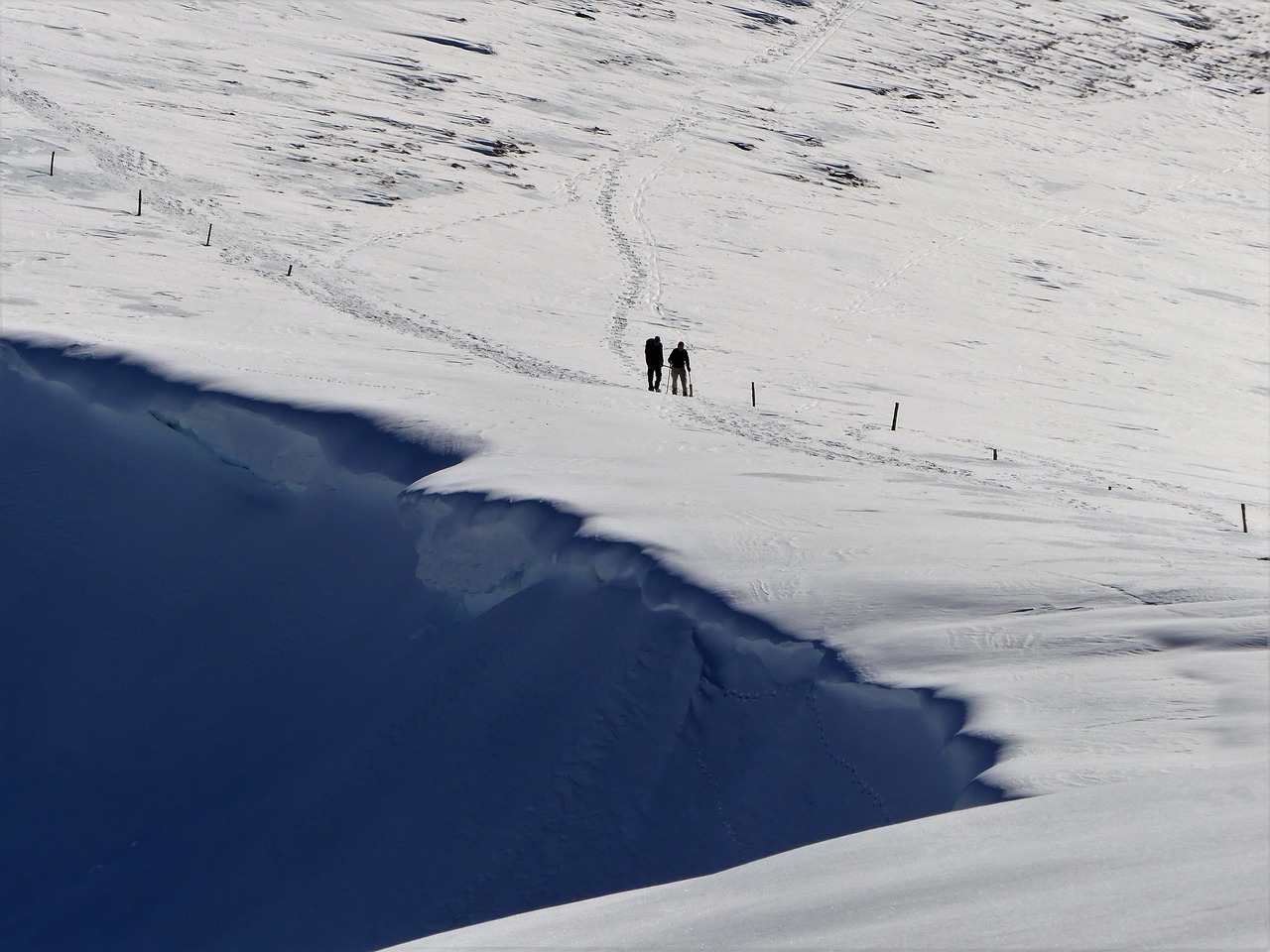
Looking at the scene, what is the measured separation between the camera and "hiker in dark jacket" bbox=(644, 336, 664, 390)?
52.8ft

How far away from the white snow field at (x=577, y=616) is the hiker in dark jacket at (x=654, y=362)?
751 millimetres

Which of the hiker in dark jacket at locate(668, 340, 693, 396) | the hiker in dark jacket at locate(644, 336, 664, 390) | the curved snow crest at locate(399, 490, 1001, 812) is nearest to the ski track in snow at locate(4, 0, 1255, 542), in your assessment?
the hiker in dark jacket at locate(668, 340, 693, 396)

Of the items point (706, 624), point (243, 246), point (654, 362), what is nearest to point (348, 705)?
point (706, 624)

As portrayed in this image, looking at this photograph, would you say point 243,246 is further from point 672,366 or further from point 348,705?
point 348,705

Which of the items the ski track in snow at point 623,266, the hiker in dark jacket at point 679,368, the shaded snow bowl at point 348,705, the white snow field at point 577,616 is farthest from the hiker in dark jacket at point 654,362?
the shaded snow bowl at point 348,705

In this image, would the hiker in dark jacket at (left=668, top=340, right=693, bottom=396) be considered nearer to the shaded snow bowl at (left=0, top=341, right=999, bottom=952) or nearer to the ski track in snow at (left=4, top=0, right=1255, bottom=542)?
the ski track in snow at (left=4, top=0, right=1255, bottom=542)

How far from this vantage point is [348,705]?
779 cm

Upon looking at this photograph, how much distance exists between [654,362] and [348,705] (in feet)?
29.8

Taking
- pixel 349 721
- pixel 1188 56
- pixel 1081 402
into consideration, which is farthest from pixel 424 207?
pixel 1188 56

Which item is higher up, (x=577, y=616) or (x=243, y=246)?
(x=243, y=246)

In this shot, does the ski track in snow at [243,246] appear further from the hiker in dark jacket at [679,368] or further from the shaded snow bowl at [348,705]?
the shaded snow bowl at [348,705]

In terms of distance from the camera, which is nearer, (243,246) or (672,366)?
(672,366)

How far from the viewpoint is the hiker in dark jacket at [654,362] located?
52.8 feet

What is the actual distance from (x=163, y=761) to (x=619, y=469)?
137 inches
